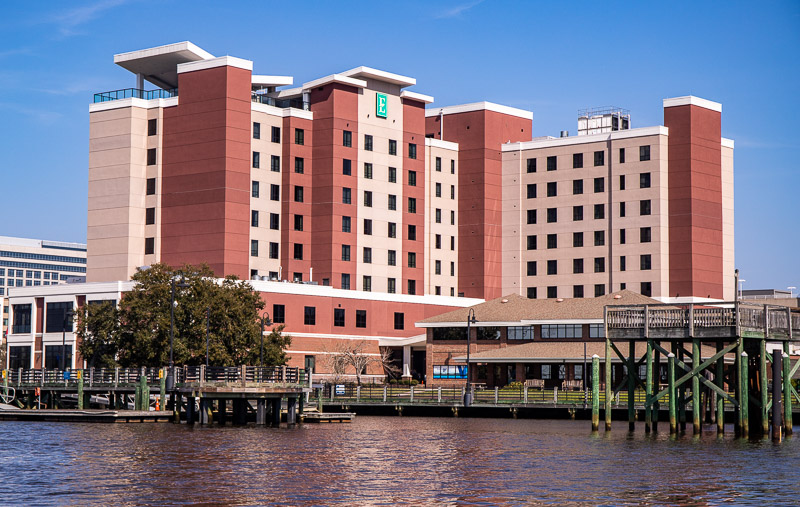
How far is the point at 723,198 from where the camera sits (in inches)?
5728

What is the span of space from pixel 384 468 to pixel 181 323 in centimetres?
5274

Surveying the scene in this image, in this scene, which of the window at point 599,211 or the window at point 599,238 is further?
the window at point 599,238

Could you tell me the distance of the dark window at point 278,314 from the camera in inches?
4779

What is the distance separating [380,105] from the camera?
13762 centimetres

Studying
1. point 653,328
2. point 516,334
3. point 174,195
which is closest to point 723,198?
point 516,334

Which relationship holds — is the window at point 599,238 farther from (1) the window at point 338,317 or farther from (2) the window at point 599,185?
(1) the window at point 338,317

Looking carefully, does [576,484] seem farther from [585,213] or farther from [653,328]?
[585,213]

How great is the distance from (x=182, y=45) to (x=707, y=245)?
6292 centimetres

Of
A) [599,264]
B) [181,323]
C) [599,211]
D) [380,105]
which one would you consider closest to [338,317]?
[380,105]

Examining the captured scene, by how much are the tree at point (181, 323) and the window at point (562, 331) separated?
29940 mm

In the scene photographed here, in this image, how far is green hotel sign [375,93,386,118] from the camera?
137m

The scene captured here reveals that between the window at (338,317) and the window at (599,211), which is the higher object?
the window at (599,211)

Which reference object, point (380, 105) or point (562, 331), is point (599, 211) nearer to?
point (380, 105)

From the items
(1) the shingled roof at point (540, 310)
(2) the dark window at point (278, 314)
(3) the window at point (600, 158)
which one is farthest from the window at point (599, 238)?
(2) the dark window at point (278, 314)
